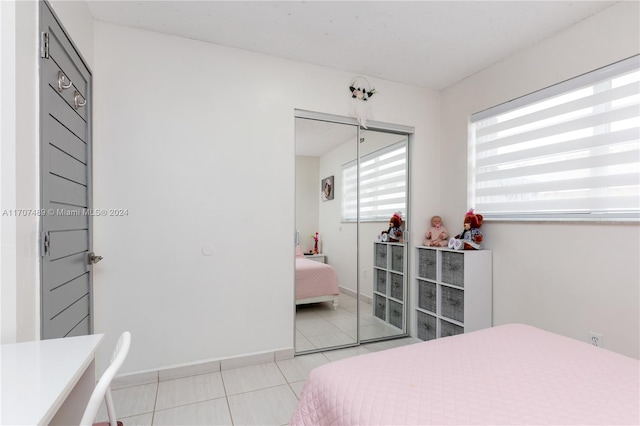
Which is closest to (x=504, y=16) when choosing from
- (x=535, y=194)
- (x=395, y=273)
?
(x=535, y=194)

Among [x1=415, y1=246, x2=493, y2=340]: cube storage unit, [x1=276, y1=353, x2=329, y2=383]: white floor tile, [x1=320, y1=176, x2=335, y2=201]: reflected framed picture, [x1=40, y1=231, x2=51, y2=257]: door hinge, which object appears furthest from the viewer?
[x1=320, y1=176, x2=335, y2=201]: reflected framed picture

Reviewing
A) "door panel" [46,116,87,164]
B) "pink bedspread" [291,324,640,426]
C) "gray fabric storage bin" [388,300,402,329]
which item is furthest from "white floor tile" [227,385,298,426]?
"door panel" [46,116,87,164]

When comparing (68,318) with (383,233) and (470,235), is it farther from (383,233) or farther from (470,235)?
(470,235)

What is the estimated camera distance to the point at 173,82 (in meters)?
2.37

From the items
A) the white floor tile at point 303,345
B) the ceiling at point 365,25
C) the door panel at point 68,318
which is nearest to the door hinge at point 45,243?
the door panel at point 68,318

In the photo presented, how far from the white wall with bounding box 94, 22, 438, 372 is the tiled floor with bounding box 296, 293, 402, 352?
0.20 metres

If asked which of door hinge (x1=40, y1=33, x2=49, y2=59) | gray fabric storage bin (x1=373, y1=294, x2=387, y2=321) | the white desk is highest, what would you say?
door hinge (x1=40, y1=33, x2=49, y2=59)

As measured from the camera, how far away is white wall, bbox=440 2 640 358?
193cm

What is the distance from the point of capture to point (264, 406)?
2.01 m

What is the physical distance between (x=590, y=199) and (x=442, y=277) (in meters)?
1.25

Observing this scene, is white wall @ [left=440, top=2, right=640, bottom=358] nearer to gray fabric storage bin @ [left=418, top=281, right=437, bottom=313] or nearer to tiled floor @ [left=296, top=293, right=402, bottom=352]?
gray fabric storage bin @ [left=418, top=281, right=437, bottom=313]

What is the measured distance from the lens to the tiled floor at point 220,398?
6.18 ft

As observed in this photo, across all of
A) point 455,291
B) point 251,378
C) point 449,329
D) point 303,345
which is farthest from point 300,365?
point 455,291

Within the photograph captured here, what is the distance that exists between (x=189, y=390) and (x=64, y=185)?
60.4 inches
